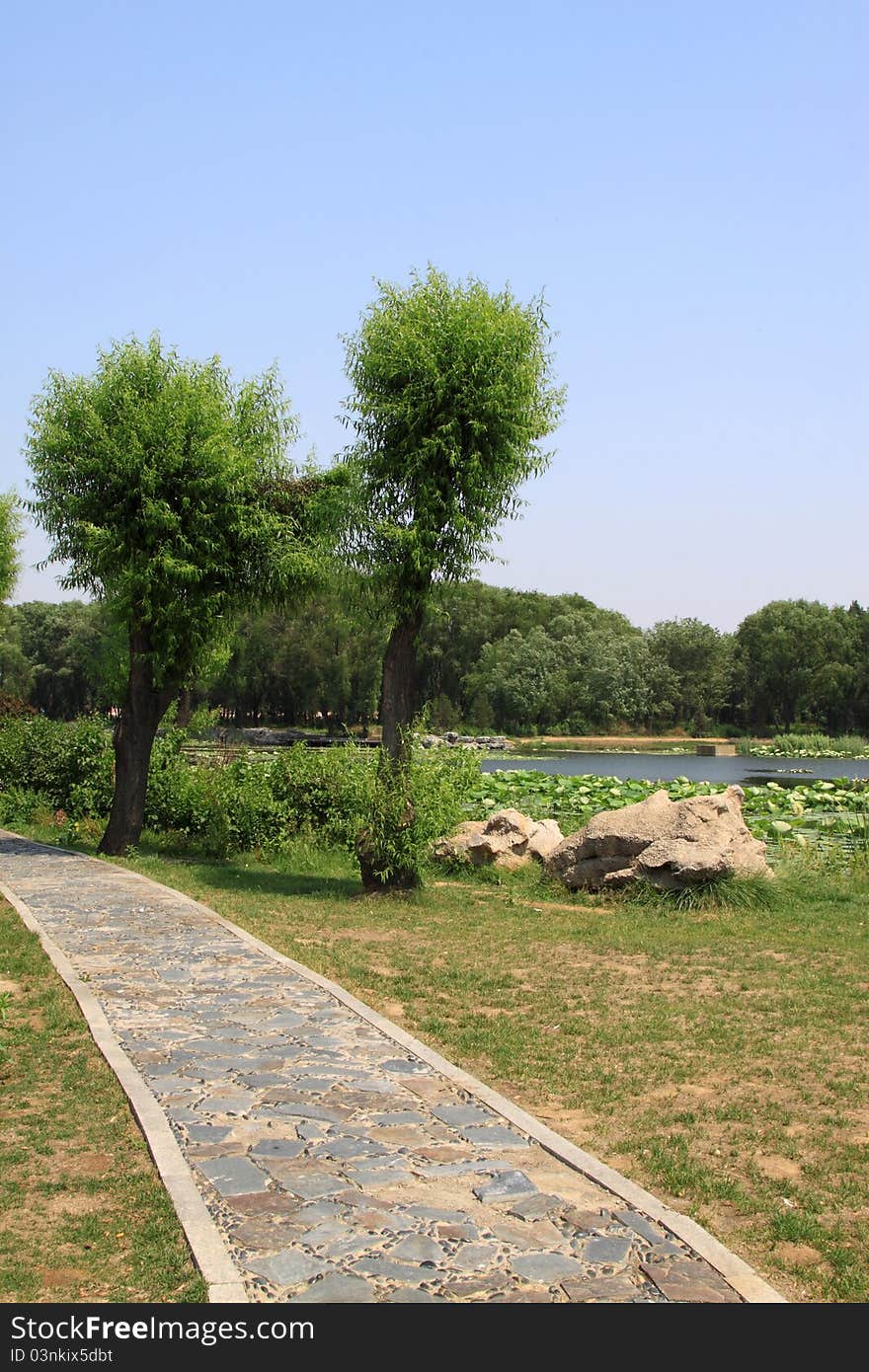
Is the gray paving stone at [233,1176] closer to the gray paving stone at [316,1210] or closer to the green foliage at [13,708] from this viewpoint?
the gray paving stone at [316,1210]

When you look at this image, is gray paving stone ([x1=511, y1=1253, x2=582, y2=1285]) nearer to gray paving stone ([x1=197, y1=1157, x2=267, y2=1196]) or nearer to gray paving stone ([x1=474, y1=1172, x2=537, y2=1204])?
gray paving stone ([x1=474, y1=1172, x2=537, y2=1204])

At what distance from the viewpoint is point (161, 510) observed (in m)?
14.5

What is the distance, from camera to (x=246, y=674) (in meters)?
66.6

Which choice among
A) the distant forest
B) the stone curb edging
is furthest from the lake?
the stone curb edging

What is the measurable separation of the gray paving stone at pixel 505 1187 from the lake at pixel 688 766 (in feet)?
108

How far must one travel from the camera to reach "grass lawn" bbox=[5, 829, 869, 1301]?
15.8 ft

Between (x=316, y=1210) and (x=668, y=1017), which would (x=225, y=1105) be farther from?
(x=668, y=1017)

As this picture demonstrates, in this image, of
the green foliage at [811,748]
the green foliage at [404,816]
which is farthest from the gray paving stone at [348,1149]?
the green foliage at [811,748]

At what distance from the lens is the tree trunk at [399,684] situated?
12906 millimetres

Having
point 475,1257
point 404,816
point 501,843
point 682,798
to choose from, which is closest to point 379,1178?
point 475,1257

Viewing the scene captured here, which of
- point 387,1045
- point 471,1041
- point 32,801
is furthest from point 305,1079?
point 32,801

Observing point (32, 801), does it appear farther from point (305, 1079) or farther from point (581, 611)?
point (581, 611)

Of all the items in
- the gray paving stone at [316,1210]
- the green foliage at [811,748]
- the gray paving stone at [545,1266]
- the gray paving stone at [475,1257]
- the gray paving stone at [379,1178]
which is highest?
the green foliage at [811,748]

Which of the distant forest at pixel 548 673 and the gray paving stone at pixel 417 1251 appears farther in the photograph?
the distant forest at pixel 548 673
